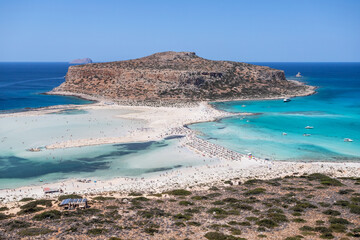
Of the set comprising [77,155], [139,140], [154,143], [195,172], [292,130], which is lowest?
[195,172]

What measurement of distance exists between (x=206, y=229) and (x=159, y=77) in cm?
7982

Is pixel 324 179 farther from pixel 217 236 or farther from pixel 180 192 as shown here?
pixel 217 236

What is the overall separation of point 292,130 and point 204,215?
120 ft

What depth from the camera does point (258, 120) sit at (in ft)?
206

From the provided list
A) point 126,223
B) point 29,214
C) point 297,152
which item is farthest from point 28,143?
point 297,152

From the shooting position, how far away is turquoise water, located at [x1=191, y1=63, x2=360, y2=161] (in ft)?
140

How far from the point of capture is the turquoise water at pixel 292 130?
42625 mm

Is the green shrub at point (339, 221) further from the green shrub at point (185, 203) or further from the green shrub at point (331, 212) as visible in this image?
the green shrub at point (185, 203)

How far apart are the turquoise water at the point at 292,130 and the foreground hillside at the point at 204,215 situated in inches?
531

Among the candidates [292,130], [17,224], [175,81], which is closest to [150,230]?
[17,224]

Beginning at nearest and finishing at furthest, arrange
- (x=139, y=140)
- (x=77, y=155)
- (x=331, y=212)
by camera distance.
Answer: (x=331, y=212) < (x=77, y=155) < (x=139, y=140)

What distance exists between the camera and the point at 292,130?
55062mm

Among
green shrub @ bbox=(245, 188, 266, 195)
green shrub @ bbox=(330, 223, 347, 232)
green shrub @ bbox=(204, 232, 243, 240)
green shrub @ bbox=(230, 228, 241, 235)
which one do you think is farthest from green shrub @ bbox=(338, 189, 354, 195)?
green shrub @ bbox=(204, 232, 243, 240)

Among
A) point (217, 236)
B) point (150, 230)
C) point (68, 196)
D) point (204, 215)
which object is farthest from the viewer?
point (68, 196)
